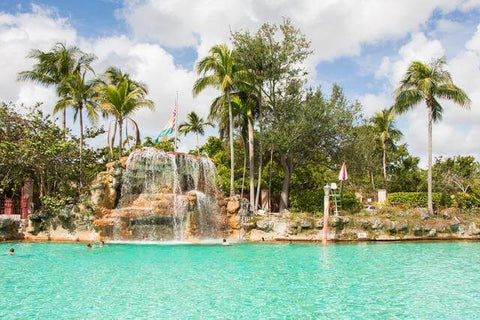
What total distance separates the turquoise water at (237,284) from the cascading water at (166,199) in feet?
14.0

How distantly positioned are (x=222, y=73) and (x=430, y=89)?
1451cm

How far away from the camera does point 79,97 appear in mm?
27391

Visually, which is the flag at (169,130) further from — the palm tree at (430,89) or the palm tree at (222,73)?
the palm tree at (430,89)

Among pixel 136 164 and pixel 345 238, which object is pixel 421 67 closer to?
pixel 345 238

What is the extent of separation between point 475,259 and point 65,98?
86.4 feet

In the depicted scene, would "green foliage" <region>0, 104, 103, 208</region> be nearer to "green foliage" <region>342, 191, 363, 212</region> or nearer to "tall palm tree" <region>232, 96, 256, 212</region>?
"tall palm tree" <region>232, 96, 256, 212</region>

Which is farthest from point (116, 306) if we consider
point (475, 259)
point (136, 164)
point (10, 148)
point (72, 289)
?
point (10, 148)

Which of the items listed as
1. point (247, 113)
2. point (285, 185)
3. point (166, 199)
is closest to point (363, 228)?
point (285, 185)

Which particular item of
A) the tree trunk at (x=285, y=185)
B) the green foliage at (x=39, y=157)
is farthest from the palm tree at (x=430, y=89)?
the green foliage at (x=39, y=157)

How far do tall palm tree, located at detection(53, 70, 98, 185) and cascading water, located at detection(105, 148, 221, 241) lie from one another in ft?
16.6

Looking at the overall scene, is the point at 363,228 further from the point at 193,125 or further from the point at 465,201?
the point at 193,125

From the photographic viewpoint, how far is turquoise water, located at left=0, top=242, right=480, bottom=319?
8.94 meters

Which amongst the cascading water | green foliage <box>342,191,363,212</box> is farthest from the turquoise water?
green foliage <box>342,191,363,212</box>

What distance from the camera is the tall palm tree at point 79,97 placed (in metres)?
27.3
